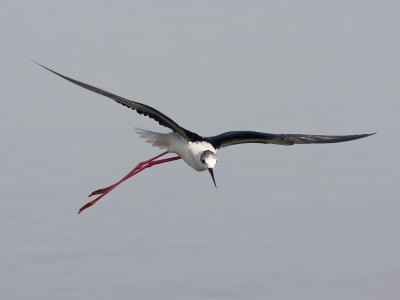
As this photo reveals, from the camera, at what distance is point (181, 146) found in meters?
13.4

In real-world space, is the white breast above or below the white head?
above

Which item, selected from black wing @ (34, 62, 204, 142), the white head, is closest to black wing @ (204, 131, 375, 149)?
the white head

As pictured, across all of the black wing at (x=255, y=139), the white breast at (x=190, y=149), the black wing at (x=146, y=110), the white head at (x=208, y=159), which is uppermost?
the black wing at (x=146, y=110)

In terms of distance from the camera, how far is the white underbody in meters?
12.9

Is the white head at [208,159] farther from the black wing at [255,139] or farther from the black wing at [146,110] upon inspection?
the black wing at [255,139]

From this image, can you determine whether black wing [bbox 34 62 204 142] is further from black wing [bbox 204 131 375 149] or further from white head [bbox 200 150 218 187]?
black wing [bbox 204 131 375 149]

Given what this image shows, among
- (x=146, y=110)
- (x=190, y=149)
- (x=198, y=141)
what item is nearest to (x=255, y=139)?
(x=198, y=141)

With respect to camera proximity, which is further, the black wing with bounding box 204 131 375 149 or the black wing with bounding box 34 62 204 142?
the black wing with bounding box 204 131 375 149

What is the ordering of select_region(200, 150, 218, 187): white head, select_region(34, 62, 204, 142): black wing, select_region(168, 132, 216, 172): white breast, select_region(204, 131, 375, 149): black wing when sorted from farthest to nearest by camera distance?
select_region(204, 131, 375, 149): black wing → select_region(168, 132, 216, 172): white breast → select_region(200, 150, 218, 187): white head → select_region(34, 62, 204, 142): black wing

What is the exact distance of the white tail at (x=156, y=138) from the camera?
1405 centimetres

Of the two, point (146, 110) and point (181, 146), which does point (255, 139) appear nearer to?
point (181, 146)

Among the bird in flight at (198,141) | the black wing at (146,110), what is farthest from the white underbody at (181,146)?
the black wing at (146,110)

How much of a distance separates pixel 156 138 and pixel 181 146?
36.1 inches

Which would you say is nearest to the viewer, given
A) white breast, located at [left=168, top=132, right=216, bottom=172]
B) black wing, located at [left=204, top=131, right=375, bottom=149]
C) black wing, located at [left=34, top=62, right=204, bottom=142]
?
black wing, located at [left=34, top=62, right=204, bottom=142]
